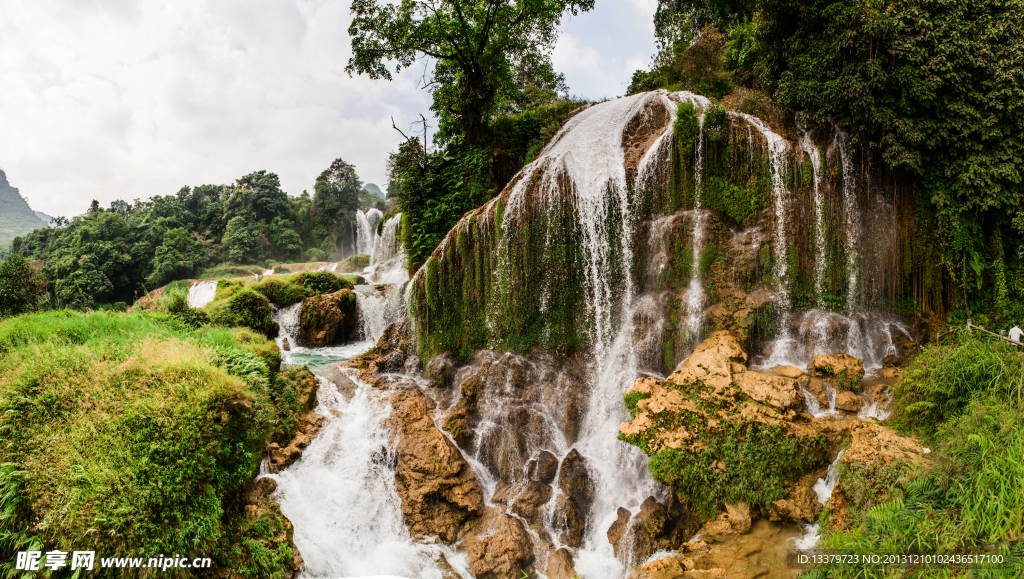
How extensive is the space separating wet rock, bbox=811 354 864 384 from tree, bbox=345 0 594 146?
39.7 feet

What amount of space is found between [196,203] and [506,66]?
137ft

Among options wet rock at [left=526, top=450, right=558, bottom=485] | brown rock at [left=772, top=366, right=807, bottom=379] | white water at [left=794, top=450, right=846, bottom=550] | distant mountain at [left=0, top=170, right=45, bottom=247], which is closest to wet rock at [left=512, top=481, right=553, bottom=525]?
wet rock at [left=526, top=450, right=558, bottom=485]

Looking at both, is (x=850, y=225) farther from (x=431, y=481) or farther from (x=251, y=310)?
(x=251, y=310)

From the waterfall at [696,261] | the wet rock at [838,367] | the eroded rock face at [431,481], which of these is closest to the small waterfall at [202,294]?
the eroded rock face at [431,481]

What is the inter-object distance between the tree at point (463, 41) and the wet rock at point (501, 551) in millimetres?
12241

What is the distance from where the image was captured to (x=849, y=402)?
7715mm

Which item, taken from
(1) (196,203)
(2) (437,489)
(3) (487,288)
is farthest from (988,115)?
(1) (196,203)

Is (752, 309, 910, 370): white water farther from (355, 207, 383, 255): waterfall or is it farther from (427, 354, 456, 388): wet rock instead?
(355, 207, 383, 255): waterfall

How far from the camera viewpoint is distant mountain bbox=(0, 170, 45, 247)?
71938 millimetres

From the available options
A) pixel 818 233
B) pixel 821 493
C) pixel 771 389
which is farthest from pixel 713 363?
pixel 818 233

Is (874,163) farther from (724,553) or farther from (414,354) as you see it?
(414,354)

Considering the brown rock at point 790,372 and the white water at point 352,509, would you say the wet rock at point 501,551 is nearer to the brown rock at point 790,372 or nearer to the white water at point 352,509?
the white water at point 352,509

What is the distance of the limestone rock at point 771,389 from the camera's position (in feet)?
24.4

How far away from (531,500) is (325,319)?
11.9 meters
